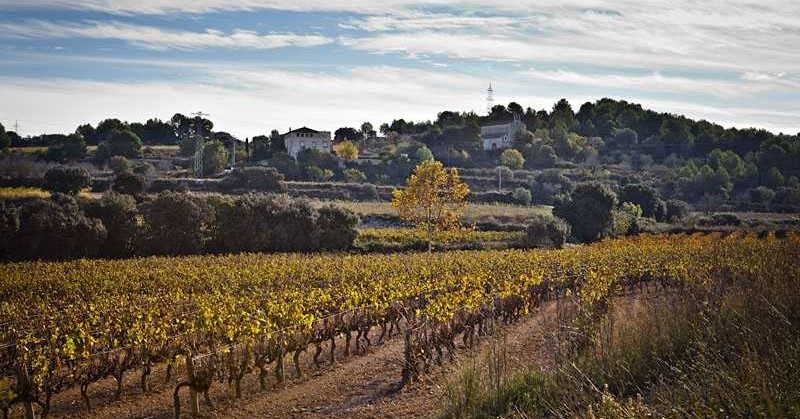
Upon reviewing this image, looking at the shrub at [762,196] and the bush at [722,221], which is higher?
the shrub at [762,196]

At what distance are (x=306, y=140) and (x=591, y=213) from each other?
171 ft

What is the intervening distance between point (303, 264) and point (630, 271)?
12.6m

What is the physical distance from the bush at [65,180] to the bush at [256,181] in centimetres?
1414

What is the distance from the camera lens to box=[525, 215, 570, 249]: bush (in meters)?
42.7

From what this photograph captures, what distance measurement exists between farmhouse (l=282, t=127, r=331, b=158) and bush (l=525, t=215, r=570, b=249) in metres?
52.8

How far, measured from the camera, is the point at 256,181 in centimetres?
6325

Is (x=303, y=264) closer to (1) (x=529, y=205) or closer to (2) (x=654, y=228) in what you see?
(2) (x=654, y=228)

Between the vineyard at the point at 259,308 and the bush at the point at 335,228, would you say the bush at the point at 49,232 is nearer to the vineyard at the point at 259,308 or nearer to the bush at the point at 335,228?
the vineyard at the point at 259,308

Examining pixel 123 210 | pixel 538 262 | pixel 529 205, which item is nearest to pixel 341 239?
pixel 123 210

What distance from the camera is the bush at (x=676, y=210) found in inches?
2449

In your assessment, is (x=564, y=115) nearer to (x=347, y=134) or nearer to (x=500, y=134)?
(x=500, y=134)

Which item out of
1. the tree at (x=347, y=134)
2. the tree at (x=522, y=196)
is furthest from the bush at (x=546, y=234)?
the tree at (x=347, y=134)

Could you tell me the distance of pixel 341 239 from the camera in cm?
4038

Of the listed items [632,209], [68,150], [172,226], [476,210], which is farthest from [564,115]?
[172,226]
